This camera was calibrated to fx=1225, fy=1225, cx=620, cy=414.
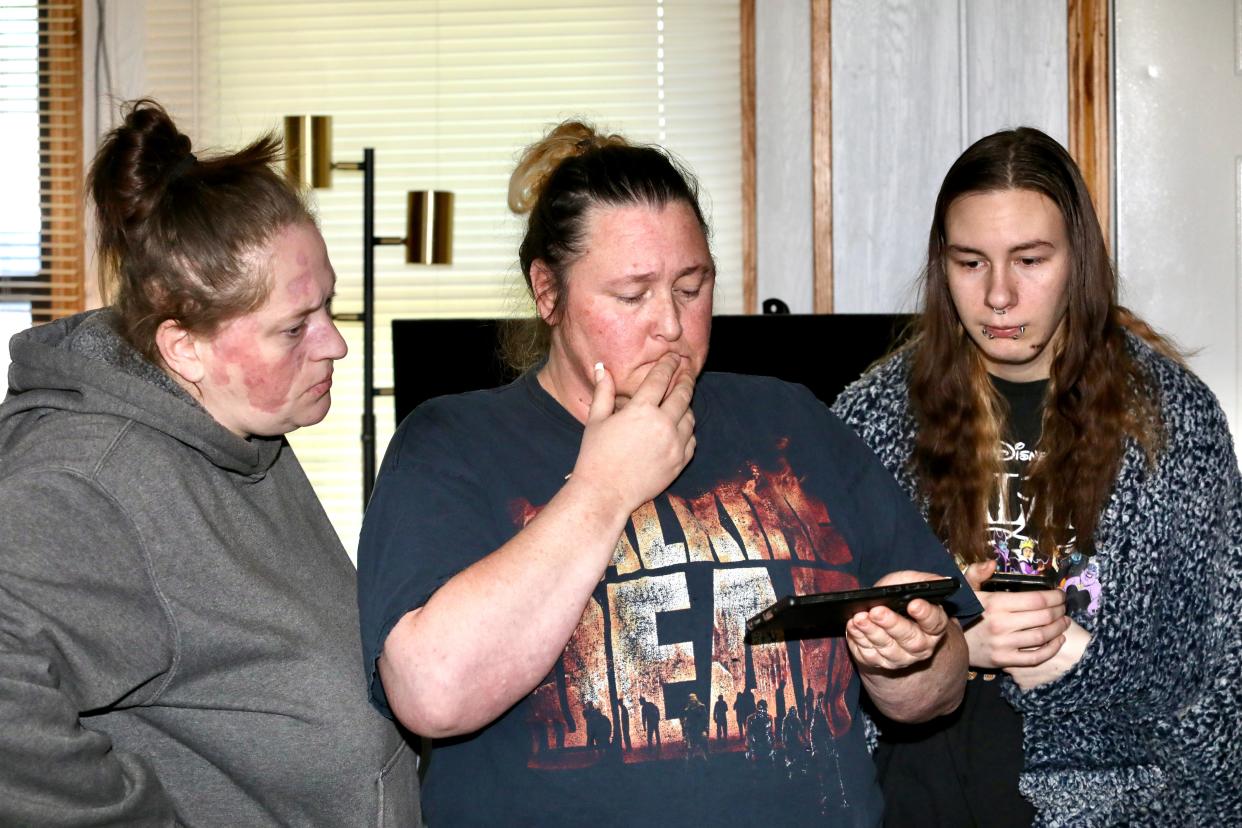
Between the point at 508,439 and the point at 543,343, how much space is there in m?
0.28

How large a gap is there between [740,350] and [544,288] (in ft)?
3.10

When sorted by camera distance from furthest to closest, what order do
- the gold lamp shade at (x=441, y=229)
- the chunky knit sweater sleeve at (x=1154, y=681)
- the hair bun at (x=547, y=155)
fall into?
the gold lamp shade at (x=441, y=229) → the chunky knit sweater sleeve at (x=1154, y=681) → the hair bun at (x=547, y=155)

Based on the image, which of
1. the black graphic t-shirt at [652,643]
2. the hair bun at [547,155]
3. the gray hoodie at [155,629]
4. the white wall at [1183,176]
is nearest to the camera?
the gray hoodie at [155,629]

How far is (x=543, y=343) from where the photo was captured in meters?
1.63

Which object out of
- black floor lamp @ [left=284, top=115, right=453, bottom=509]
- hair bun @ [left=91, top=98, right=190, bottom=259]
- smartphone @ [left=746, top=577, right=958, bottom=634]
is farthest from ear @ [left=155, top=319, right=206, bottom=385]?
black floor lamp @ [left=284, top=115, right=453, bottom=509]

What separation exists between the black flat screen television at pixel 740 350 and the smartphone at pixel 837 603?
1.08 m

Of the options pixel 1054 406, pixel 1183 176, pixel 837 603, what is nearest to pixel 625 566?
pixel 837 603

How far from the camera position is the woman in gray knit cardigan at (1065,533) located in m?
1.66

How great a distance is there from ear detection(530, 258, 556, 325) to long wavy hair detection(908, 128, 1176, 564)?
662 millimetres

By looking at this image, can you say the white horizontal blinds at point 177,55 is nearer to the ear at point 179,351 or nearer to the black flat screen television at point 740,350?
the black flat screen television at point 740,350

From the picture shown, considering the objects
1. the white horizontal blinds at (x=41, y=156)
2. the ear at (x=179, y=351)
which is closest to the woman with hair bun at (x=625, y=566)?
the ear at (x=179, y=351)

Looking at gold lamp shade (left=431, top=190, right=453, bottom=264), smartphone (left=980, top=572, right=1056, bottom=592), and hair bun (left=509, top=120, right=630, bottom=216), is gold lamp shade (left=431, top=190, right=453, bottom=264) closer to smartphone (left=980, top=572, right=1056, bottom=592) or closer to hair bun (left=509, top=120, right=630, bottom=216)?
hair bun (left=509, top=120, right=630, bottom=216)

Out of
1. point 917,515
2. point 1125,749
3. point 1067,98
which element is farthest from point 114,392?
point 1067,98

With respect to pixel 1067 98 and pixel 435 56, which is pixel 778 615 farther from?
pixel 435 56
